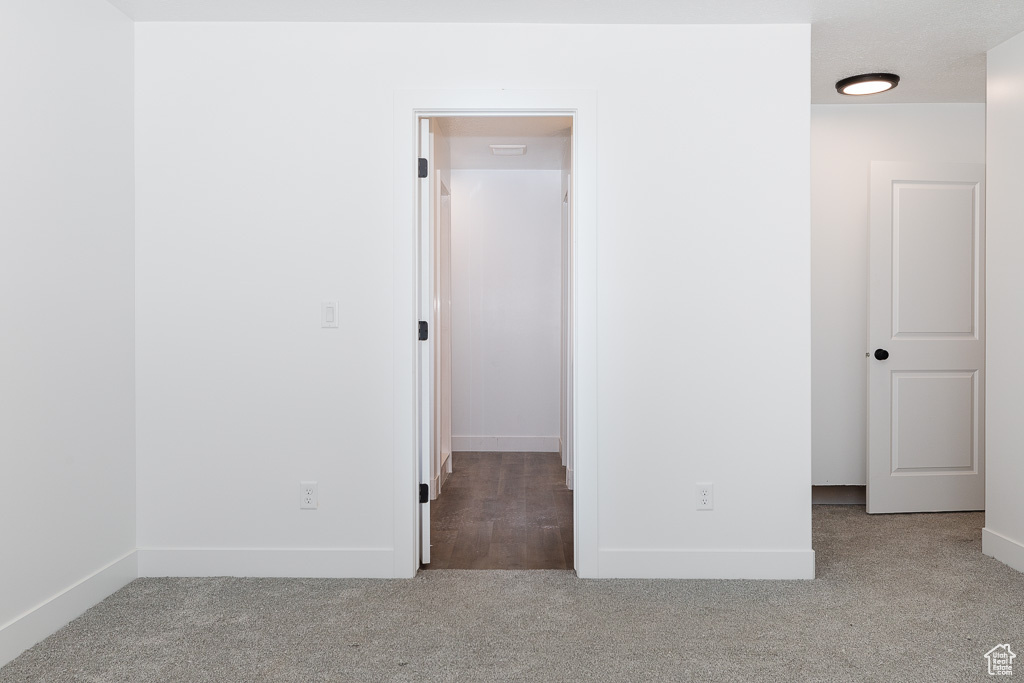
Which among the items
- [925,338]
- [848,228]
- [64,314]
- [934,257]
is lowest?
[925,338]

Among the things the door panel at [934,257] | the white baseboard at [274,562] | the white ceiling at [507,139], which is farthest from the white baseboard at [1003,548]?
the white ceiling at [507,139]

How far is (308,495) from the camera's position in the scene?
294 centimetres

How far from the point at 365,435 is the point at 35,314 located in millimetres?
1237

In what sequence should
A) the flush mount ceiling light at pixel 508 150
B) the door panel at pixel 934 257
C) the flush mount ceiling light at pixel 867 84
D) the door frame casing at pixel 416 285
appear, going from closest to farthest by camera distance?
the door frame casing at pixel 416 285 → the flush mount ceiling light at pixel 867 84 → the door panel at pixel 934 257 → the flush mount ceiling light at pixel 508 150

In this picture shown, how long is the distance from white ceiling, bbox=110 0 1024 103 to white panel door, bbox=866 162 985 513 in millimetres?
1014

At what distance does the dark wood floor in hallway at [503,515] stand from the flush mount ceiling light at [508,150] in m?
2.30

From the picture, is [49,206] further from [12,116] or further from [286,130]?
[286,130]

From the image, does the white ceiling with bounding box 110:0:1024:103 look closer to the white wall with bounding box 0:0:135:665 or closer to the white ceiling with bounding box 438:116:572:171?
the white wall with bounding box 0:0:135:665

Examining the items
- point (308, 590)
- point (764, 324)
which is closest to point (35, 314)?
point (308, 590)

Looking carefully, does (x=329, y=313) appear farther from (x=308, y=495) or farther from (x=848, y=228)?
(x=848, y=228)

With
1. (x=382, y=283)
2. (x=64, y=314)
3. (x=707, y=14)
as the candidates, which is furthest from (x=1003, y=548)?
(x=64, y=314)

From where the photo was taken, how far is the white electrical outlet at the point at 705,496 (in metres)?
2.93

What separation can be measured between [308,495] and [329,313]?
0.76 metres

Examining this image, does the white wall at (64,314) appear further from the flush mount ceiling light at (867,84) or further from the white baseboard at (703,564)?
the flush mount ceiling light at (867,84)
